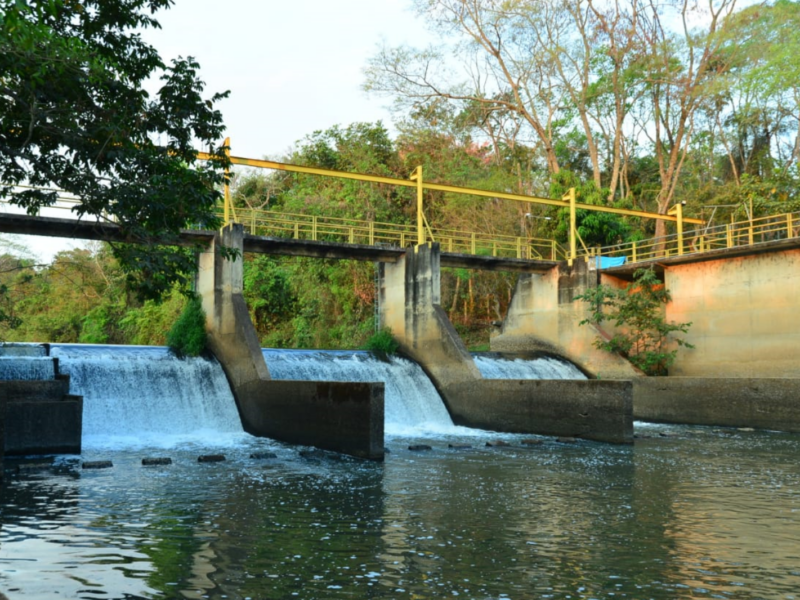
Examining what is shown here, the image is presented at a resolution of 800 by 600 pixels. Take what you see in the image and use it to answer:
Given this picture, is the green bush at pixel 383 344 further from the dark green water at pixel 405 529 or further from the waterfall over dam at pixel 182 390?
the dark green water at pixel 405 529

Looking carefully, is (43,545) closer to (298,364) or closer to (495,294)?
(298,364)

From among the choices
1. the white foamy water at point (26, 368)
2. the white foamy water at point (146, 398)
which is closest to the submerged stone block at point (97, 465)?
the white foamy water at point (146, 398)

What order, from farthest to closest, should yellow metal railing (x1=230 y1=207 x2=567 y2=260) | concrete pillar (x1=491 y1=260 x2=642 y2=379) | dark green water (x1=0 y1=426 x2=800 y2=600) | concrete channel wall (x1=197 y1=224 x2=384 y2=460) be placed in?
yellow metal railing (x1=230 y1=207 x2=567 y2=260) < concrete pillar (x1=491 y1=260 x2=642 y2=379) < concrete channel wall (x1=197 y1=224 x2=384 y2=460) < dark green water (x1=0 y1=426 x2=800 y2=600)

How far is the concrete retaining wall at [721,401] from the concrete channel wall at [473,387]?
4.94 m

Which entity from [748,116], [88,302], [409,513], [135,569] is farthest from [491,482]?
[88,302]

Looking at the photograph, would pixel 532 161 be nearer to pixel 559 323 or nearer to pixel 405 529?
pixel 559 323

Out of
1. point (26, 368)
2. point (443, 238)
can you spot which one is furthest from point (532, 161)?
point (26, 368)

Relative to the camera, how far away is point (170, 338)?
20453 mm

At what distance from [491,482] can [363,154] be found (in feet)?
91.9

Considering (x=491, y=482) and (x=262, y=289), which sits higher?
(x=262, y=289)

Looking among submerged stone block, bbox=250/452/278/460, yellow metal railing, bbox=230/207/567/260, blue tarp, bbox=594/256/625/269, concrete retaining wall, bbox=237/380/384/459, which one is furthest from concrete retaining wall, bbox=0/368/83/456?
blue tarp, bbox=594/256/625/269

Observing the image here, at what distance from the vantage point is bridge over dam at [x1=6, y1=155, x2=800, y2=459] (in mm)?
16078

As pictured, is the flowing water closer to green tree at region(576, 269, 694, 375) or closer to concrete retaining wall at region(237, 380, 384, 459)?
concrete retaining wall at region(237, 380, 384, 459)

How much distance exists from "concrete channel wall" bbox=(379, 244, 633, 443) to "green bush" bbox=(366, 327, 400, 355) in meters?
0.26
